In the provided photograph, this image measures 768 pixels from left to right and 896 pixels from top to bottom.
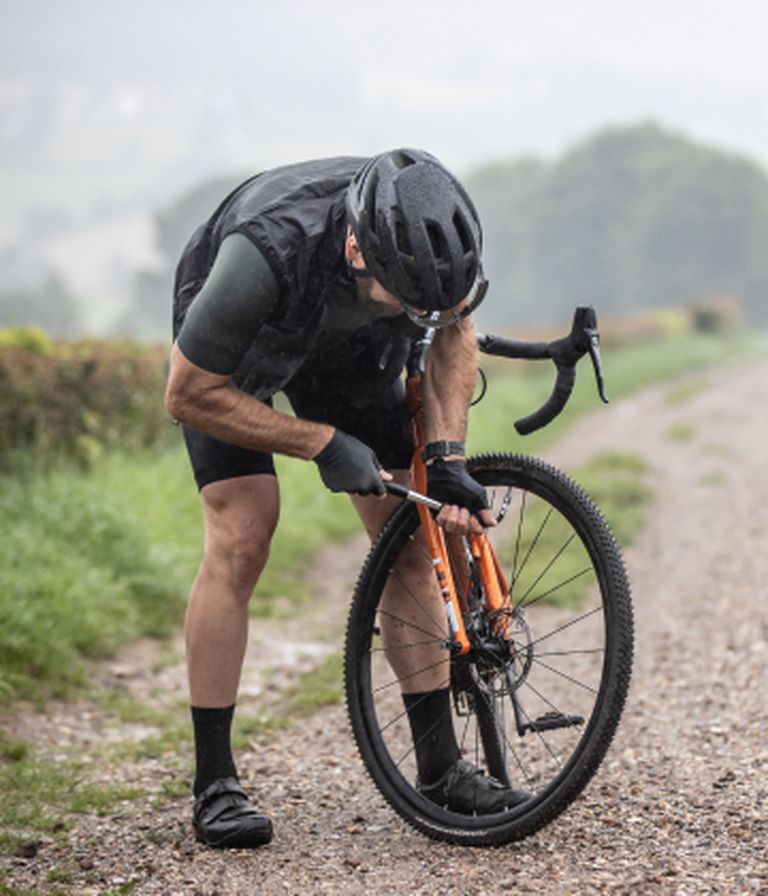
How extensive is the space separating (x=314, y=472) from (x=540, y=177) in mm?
76774

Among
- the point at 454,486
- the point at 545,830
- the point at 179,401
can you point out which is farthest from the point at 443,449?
the point at 545,830

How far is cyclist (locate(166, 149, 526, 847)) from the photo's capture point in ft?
9.90

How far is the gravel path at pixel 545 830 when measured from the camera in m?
3.11

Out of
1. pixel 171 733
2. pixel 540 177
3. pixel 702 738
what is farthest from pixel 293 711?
pixel 540 177

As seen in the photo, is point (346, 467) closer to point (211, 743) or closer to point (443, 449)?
point (443, 449)

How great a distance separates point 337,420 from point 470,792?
108 cm

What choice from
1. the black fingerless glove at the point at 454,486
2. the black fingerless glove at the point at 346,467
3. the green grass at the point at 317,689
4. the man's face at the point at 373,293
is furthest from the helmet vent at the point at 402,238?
the green grass at the point at 317,689

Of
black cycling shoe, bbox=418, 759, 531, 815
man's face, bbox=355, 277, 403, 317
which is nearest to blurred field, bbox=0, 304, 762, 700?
black cycling shoe, bbox=418, 759, 531, 815

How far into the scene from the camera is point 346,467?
3.17 metres

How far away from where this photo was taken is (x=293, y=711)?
513 cm

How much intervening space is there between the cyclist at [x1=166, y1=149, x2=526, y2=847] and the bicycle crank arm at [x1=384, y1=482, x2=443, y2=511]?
0.03m

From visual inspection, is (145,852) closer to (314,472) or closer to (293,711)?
(293,711)

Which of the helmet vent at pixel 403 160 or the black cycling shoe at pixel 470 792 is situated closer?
the helmet vent at pixel 403 160

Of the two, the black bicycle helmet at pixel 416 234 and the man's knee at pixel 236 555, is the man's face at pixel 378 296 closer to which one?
the black bicycle helmet at pixel 416 234
